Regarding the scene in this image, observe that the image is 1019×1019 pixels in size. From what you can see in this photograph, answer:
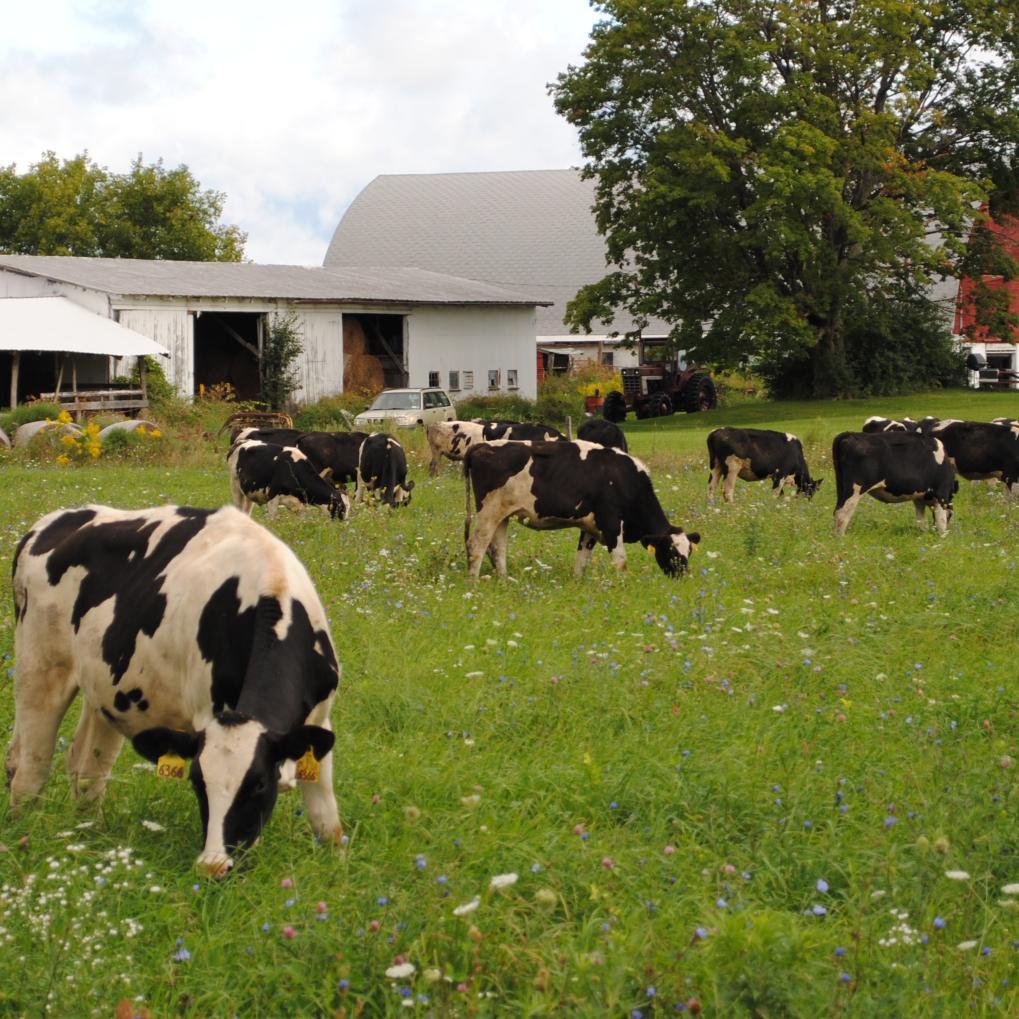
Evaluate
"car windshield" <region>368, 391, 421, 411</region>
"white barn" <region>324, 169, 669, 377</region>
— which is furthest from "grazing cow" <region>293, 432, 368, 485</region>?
"white barn" <region>324, 169, 669, 377</region>

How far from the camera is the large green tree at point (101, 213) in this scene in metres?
72.5

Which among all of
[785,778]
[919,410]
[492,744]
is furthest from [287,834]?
[919,410]

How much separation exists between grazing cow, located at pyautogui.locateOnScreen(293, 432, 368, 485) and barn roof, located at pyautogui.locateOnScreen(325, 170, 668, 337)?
5370 centimetres

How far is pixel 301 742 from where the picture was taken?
5.18m

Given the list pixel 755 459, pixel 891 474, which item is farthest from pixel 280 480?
pixel 891 474

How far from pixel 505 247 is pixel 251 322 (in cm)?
3207

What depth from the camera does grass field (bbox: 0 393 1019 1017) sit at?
175 inches

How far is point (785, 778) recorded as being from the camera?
655 centimetres

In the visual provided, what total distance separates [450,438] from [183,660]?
1909 cm

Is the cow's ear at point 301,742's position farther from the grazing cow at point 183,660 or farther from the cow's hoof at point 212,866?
the cow's hoof at point 212,866

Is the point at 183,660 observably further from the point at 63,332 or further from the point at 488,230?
the point at 488,230

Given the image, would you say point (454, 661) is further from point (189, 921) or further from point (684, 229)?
point (684, 229)

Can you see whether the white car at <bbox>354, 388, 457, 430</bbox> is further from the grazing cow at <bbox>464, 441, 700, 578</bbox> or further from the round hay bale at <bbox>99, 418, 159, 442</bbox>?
the grazing cow at <bbox>464, 441, 700, 578</bbox>

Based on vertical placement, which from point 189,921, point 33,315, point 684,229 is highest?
point 684,229
